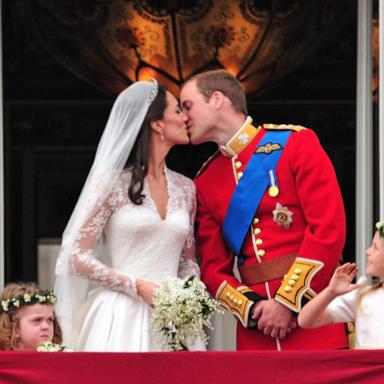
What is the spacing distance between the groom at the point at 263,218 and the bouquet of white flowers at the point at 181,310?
1.64ft

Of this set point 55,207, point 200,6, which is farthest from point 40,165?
point 200,6

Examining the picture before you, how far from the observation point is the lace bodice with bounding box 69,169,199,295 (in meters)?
6.20

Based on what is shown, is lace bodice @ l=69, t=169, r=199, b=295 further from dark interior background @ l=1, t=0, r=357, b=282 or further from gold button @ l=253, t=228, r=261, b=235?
dark interior background @ l=1, t=0, r=357, b=282

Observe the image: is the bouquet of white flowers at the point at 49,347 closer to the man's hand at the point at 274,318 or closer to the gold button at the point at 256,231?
the man's hand at the point at 274,318

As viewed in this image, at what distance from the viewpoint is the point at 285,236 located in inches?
245

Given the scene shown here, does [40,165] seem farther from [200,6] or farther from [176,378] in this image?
[176,378]

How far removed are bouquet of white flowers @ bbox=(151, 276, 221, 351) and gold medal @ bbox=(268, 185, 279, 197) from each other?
68 centimetres

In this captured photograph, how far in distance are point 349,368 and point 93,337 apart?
4.42ft

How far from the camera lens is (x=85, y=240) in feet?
20.3

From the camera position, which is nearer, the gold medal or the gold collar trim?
the gold medal

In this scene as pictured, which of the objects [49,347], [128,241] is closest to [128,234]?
[128,241]

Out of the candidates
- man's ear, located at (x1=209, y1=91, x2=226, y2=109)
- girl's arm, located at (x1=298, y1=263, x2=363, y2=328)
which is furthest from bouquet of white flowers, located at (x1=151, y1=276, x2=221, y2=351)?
man's ear, located at (x1=209, y1=91, x2=226, y2=109)

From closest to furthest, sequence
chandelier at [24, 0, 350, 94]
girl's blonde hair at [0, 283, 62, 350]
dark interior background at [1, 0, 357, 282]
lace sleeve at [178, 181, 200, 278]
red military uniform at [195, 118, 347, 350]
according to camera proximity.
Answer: girl's blonde hair at [0, 283, 62, 350], red military uniform at [195, 118, 347, 350], lace sleeve at [178, 181, 200, 278], chandelier at [24, 0, 350, 94], dark interior background at [1, 0, 357, 282]

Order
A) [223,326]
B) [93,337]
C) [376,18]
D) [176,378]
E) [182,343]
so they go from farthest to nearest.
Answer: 1. [223,326]
2. [376,18]
3. [93,337]
4. [182,343]
5. [176,378]
